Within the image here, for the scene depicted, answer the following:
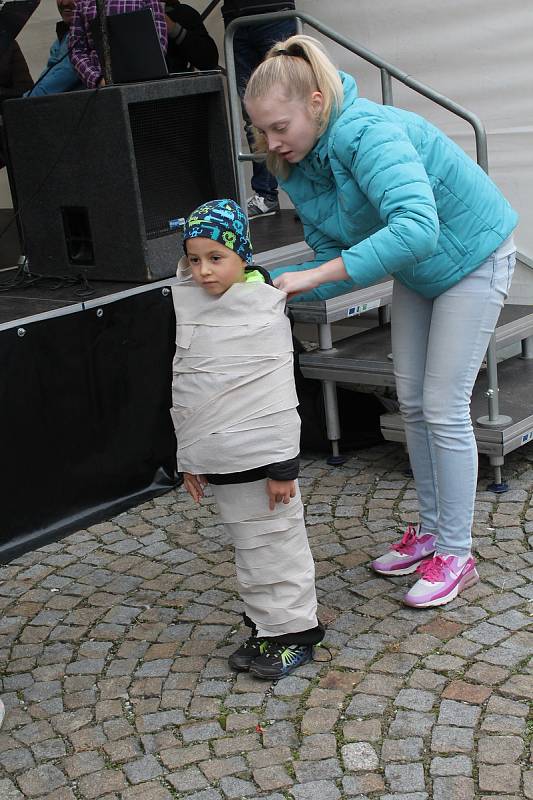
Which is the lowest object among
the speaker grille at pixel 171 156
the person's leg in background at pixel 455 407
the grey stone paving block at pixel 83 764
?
the grey stone paving block at pixel 83 764

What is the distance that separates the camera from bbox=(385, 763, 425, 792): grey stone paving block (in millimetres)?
2686

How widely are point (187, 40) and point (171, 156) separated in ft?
3.03

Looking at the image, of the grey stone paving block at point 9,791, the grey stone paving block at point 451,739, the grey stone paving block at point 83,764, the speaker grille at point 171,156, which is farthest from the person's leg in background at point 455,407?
the speaker grille at point 171,156

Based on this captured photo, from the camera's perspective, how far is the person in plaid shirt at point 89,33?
502 cm

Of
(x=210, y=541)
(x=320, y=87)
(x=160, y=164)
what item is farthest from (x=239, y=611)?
(x=160, y=164)

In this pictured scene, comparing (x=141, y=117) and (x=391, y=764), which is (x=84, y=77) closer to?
(x=141, y=117)

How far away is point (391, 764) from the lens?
2785 millimetres

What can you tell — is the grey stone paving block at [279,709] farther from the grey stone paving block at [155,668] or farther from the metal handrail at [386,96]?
the metal handrail at [386,96]

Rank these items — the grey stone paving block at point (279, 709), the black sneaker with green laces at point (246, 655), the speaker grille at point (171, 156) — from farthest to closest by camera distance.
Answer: the speaker grille at point (171, 156)
the black sneaker with green laces at point (246, 655)
the grey stone paving block at point (279, 709)

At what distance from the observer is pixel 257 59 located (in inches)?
232

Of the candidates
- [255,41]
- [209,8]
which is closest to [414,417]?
[255,41]

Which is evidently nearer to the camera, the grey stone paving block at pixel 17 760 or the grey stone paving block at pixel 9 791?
the grey stone paving block at pixel 9 791

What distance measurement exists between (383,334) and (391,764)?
281 cm

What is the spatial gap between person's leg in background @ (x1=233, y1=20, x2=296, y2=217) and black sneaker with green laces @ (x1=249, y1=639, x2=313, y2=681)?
2.90 m
